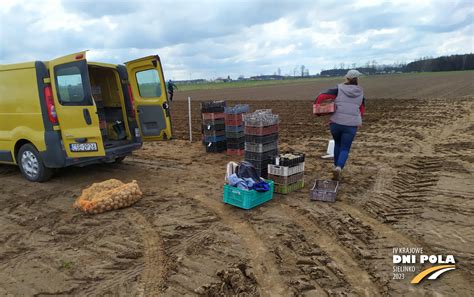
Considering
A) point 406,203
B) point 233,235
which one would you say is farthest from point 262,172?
point 406,203

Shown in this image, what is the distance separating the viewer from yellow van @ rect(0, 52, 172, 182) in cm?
611

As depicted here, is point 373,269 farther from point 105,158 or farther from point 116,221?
point 105,158

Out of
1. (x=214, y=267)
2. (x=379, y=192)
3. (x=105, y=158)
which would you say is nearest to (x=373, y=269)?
(x=214, y=267)

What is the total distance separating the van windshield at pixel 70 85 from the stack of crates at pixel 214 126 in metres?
3.44

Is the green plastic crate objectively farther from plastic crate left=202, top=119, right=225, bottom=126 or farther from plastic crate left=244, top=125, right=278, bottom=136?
plastic crate left=202, top=119, right=225, bottom=126

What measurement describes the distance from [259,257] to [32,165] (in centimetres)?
495

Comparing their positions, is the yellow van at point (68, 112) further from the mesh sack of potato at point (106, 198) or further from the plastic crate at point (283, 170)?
the plastic crate at point (283, 170)

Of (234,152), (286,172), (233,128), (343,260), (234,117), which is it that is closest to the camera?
(343,260)

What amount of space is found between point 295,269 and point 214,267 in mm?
789

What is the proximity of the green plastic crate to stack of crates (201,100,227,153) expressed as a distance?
387 cm

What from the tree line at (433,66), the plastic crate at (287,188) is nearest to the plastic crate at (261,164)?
the plastic crate at (287,188)

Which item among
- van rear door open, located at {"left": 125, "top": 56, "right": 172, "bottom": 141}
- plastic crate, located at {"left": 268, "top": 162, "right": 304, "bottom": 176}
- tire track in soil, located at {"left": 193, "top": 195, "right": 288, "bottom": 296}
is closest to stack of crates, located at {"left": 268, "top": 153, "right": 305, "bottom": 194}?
plastic crate, located at {"left": 268, "top": 162, "right": 304, "bottom": 176}

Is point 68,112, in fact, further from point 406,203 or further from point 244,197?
point 406,203

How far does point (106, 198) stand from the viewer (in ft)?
17.4
